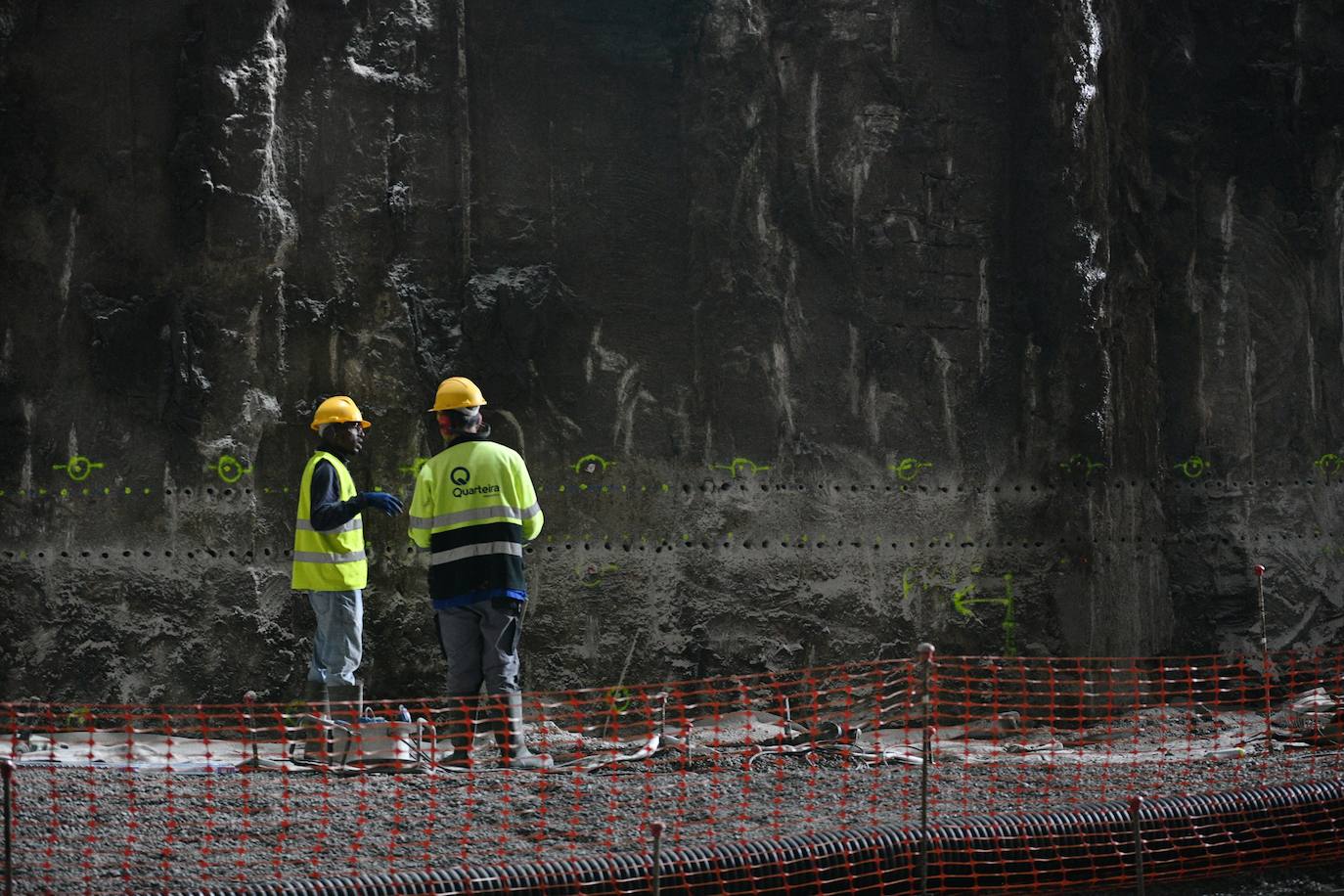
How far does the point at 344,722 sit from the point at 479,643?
694mm

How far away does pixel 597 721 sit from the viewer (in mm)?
8258

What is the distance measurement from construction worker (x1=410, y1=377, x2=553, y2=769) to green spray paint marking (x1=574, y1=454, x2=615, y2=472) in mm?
1980

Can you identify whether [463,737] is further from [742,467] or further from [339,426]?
[742,467]

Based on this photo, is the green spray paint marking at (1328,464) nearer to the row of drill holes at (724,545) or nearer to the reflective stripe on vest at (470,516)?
the row of drill holes at (724,545)

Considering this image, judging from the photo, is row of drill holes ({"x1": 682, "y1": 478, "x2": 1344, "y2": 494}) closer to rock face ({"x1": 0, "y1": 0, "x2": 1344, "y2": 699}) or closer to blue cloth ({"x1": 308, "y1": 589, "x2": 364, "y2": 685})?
rock face ({"x1": 0, "y1": 0, "x2": 1344, "y2": 699})

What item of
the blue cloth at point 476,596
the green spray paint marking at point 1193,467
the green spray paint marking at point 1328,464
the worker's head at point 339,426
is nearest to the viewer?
the blue cloth at point 476,596

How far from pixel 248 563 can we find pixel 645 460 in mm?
2346

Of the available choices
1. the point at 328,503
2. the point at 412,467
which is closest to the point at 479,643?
the point at 328,503

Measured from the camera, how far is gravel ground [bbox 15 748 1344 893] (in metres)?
4.98

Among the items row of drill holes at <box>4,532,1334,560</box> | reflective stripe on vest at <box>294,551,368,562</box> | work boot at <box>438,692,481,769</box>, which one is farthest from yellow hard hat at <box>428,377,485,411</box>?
row of drill holes at <box>4,532,1334,560</box>

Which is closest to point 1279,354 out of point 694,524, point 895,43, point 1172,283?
point 1172,283

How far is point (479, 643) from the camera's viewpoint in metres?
6.62

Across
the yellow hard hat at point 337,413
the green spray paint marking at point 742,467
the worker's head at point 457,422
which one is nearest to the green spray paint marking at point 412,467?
the yellow hard hat at point 337,413

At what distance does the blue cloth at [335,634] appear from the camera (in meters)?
6.91
